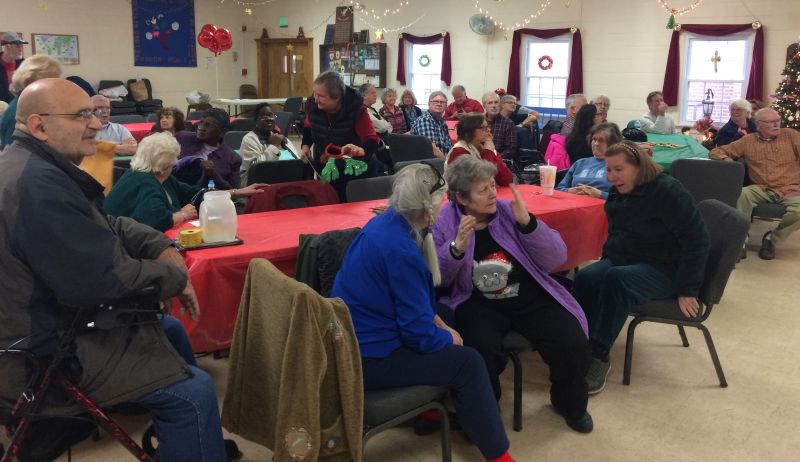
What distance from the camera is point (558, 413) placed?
282 cm

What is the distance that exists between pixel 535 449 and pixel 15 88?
2.86 meters

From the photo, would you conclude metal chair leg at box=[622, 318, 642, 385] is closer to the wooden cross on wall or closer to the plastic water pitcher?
the plastic water pitcher

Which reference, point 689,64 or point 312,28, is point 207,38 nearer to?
point 312,28

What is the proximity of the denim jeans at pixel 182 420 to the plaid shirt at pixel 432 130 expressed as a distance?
5091mm

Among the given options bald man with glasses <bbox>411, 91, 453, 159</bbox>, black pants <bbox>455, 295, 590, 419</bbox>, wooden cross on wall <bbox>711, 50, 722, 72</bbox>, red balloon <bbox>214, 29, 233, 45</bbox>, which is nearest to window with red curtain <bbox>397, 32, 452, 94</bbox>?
red balloon <bbox>214, 29, 233, 45</bbox>

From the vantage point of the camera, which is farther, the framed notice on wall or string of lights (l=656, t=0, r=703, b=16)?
the framed notice on wall

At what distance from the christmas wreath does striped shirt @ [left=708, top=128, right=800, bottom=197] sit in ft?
18.0

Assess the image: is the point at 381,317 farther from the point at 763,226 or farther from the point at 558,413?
the point at 763,226

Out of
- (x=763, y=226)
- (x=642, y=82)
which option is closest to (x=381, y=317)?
(x=763, y=226)

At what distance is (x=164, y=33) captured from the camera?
43.8 feet

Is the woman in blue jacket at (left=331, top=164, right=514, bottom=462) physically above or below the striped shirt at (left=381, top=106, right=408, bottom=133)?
below

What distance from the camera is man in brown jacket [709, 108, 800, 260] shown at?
5.37 meters

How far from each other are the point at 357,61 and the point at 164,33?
386 centimetres

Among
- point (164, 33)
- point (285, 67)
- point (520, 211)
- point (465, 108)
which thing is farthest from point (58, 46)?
point (520, 211)
